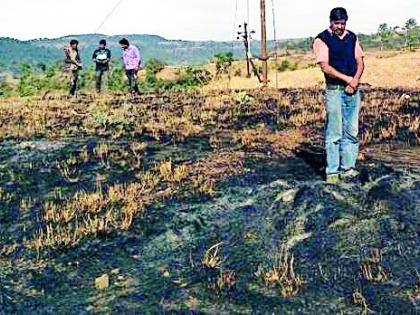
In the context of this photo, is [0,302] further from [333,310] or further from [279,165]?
[279,165]

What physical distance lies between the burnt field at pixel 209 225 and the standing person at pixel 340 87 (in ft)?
0.95

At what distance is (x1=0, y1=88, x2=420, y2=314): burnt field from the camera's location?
4918 millimetres

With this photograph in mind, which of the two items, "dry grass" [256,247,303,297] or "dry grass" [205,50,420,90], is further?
"dry grass" [205,50,420,90]

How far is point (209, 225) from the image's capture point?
6262mm

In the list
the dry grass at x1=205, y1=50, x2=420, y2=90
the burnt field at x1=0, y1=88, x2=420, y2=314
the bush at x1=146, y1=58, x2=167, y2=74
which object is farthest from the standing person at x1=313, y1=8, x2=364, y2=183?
the bush at x1=146, y1=58, x2=167, y2=74

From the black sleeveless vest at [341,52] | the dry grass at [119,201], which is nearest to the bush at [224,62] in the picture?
the dry grass at [119,201]

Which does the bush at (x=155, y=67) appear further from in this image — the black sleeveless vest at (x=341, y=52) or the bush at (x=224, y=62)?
the black sleeveless vest at (x=341, y=52)

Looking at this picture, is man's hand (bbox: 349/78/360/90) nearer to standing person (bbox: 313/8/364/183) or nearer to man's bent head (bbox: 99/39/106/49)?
standing person (bbox: 313/8/364/183)

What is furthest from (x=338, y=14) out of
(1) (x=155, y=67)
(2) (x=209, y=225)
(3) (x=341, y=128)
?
(1) (x=155, y=67)

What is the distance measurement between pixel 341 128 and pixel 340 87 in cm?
46

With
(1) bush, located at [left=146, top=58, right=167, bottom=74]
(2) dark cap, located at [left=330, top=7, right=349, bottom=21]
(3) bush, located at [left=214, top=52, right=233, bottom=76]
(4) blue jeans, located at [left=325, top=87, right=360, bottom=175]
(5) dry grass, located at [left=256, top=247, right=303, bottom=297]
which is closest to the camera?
(5) dry grass, located at [left=256, top=247, right=303, bottom=297]

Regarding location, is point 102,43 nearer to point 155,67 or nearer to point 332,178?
point 332,178

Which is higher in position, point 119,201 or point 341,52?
point 341,52

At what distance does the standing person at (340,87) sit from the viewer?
21.7 ft
